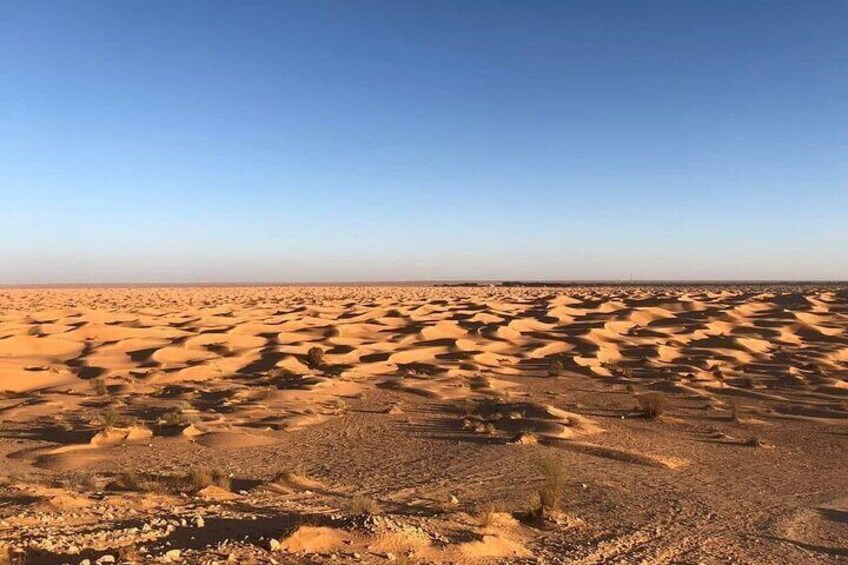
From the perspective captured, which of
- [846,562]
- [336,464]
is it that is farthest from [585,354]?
[846,562]

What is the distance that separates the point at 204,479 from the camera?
15.9 feet

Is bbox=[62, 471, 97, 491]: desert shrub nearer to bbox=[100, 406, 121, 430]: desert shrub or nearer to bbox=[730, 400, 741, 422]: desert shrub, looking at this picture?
bbox=[100, 406, 121, 430]: desert shrub

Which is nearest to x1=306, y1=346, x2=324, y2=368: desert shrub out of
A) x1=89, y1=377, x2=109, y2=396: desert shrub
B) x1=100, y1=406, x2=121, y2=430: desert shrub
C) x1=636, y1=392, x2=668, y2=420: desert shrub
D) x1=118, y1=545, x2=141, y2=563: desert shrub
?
x1=89, y1=377, x2=109, y2=396: desert shrub

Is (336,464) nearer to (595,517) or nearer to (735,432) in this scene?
(595,517)

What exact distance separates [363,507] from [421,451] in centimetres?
204

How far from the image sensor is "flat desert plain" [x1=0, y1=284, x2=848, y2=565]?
3906 mm

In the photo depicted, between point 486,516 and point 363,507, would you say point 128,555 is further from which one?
point 486,516

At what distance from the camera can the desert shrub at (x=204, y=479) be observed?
481cm

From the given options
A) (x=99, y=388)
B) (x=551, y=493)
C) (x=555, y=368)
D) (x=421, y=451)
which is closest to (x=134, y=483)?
(x=421, y=451)

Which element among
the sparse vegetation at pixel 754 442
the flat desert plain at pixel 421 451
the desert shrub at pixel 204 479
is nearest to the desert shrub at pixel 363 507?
the flat desert plain at pixel 421 451

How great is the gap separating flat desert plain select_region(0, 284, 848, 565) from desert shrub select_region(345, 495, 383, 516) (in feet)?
0.09

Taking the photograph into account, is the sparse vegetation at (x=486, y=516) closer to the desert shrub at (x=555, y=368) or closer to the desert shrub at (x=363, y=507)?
the desert shrub at (x=363, y=507)

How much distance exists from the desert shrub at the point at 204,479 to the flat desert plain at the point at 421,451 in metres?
0.02

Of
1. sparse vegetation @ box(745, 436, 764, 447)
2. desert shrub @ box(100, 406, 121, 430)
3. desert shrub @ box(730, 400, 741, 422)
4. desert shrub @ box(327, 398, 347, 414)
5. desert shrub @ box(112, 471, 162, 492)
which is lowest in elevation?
desert shrub @ box(327, 398, 347, 414)
